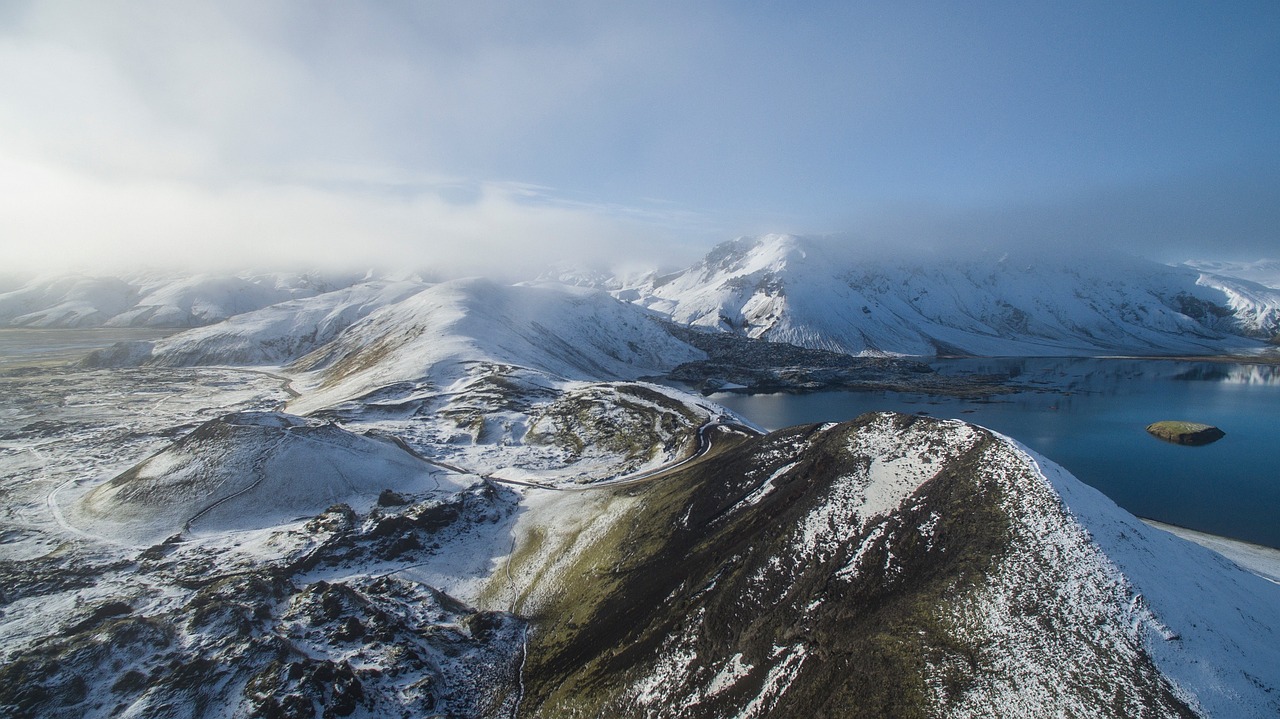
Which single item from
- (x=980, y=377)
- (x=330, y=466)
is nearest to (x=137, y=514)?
→ (x=330, y=466)

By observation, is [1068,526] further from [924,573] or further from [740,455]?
[740,455]

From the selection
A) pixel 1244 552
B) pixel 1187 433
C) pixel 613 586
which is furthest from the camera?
pixel 1187 433

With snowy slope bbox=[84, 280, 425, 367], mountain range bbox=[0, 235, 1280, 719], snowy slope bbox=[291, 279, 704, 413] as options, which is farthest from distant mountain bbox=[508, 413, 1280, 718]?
snowy slope bbox=[84, 280, 425, 367]

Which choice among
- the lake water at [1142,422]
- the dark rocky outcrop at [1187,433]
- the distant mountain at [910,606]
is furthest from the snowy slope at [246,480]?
the dark rocky outcrop at [1187,433]

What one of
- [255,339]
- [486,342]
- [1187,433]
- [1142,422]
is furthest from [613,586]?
[255,339]

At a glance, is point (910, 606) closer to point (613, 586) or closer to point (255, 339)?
point (613, 586)

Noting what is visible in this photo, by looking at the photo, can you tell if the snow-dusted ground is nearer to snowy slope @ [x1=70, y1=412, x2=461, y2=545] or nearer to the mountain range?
the mountain range
